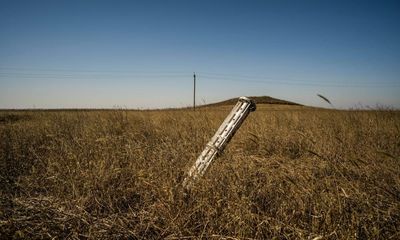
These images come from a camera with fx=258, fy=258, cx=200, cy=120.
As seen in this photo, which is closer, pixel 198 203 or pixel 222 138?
pixel 198 203

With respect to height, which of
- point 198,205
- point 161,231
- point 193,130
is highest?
point 193,130

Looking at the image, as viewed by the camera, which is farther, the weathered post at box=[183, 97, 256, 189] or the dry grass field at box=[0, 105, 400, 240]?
the weathered post at box=[183, 97, 256, 189]

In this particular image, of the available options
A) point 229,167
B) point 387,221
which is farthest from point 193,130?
point 387,221

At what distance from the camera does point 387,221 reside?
5.26 feet

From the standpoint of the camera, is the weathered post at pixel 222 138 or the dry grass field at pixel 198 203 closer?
the dry grass field at pixel 198 203

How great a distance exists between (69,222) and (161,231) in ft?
1.90

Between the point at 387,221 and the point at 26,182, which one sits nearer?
the point at 387,221

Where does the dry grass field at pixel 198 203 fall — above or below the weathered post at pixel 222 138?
below

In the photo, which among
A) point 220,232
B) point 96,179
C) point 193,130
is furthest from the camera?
point 193,130

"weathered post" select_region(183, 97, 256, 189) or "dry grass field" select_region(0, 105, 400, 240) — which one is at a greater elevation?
"weathered post" select_region(183, 97, 256, 189)

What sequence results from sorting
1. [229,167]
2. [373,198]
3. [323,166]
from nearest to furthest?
[373,198]
[229,167]
[323,166]

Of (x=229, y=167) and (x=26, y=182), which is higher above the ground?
(x=229, y=167)

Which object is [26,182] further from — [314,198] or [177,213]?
[314,198]

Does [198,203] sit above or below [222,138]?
below
